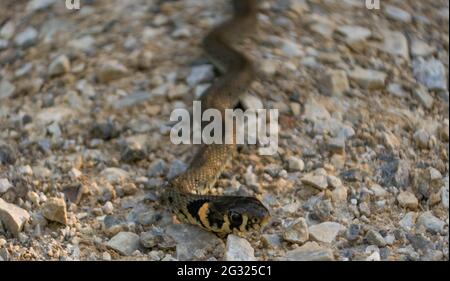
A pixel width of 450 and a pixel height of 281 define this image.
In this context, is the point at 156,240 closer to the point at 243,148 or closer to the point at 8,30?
the point at 243,148

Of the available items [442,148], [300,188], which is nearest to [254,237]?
[300,188]

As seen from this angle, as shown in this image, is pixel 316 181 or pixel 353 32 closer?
pixel 316 181

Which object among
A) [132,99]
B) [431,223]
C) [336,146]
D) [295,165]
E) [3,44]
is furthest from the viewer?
[3,44]

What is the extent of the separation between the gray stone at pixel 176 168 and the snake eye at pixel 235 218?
2.50 feet

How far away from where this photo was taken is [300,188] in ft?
16.5

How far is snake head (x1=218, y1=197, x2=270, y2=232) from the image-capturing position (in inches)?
178

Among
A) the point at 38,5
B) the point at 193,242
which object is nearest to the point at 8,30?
the point at 38,5

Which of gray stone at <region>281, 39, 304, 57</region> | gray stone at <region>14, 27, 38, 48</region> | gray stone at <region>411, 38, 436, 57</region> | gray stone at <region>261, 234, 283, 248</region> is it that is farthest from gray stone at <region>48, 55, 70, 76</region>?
gray stone at <region>411, 38, 436, 57</region>

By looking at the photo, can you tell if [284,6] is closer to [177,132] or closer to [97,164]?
[177,132]

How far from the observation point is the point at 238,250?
441 cm

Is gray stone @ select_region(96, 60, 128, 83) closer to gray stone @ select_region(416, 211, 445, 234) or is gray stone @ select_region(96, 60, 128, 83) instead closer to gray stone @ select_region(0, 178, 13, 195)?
gray stone @ select_region(0, 178, 13, 195)

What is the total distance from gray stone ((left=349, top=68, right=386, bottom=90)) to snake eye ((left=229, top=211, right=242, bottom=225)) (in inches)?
81.1

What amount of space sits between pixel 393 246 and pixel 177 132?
1.78m

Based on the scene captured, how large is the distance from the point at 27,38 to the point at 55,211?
2.53 meters
